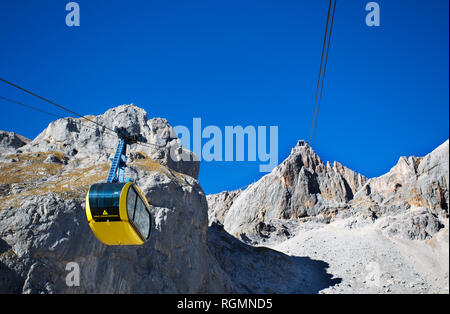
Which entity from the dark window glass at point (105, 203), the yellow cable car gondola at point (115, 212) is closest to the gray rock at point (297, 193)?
the yellow cable car gondola at point (115, 212)

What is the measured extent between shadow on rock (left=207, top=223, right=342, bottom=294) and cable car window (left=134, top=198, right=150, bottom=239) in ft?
149

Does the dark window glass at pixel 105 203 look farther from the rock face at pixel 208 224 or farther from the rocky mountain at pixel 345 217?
the rocky mountain at pixel 345 217

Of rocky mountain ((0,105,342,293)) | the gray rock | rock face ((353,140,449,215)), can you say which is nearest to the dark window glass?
rocky mountain ((0,105,342,293))

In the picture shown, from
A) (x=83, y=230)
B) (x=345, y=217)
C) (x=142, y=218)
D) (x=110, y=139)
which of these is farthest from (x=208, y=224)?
(x=142, y=218)

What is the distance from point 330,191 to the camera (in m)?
132

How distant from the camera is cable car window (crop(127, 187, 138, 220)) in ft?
79.0

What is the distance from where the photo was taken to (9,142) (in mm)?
70438

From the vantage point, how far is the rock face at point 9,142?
2712 inches

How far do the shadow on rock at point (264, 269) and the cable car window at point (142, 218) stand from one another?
149 feet

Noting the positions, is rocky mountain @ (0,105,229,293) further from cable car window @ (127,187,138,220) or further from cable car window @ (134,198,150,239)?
cable car window @ (127,187,138,220)

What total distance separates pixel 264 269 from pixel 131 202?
60283 millimetres

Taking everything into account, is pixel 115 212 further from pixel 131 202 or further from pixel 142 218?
pixel 142 218

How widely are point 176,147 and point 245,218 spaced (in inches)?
A: 2183
